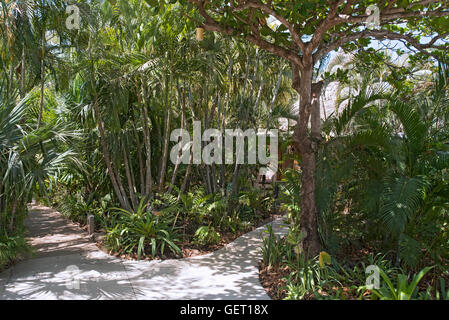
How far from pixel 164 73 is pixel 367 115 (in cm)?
328

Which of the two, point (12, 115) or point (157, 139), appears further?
point (157, 139)

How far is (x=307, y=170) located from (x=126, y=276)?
2.91 metres

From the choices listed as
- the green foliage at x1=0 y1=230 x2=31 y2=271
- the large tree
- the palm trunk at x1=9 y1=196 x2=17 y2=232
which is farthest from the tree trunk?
the palm trunk at x1=9 y1=196 x2=17 y2=232

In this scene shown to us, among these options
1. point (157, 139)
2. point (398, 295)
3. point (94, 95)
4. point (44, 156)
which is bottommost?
point (398, 295)

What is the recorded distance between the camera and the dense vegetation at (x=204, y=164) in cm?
464

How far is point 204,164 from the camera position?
7867 millimetres

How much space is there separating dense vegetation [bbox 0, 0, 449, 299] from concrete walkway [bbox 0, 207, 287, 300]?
0.32 metres

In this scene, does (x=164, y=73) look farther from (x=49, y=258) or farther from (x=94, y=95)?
(x=49, y=258)

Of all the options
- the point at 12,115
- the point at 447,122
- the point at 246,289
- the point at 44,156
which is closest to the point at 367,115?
the point at 447,122

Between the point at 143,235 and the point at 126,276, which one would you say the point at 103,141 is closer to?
the point at 143,235

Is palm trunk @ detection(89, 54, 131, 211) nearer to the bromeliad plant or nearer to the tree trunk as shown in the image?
the bromeliad plant

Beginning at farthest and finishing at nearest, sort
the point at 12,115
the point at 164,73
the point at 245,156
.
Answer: the point at 245,156
the point at 164,73
the point at 12,115

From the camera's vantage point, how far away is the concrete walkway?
4.32 m

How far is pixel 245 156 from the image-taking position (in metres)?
8.78
